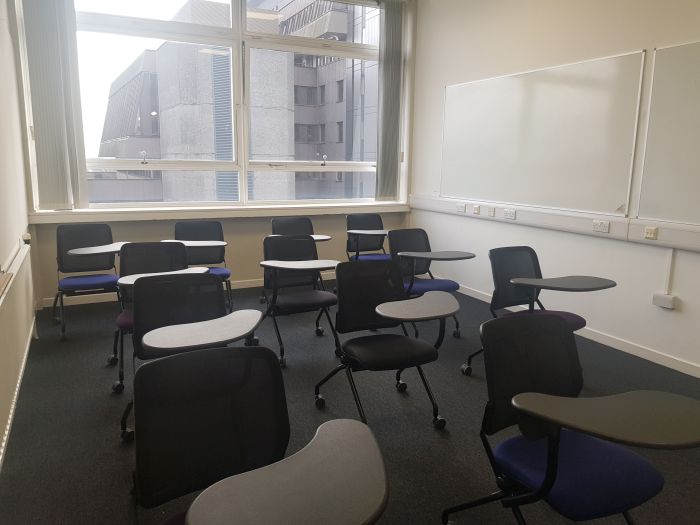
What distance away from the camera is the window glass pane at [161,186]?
5.29 meters

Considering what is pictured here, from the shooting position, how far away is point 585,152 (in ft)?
13.8

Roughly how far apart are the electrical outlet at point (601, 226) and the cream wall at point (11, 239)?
13.2 ft

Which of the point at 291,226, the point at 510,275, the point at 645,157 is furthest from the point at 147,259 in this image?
the point at 645,157

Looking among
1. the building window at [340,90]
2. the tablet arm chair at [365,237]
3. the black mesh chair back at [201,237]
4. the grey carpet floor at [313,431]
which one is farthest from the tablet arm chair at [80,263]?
the building window at [340,90]

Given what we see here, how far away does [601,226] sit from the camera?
408 cm

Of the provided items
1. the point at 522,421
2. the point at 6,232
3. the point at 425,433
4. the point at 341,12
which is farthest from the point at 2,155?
the point at 341,12

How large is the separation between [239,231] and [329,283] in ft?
3.99

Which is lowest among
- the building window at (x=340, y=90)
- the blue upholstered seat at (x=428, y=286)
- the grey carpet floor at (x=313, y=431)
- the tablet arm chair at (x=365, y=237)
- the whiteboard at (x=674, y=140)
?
the grey carpet floor at (x=313, y=431)

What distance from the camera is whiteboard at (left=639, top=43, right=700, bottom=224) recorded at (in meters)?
3.46

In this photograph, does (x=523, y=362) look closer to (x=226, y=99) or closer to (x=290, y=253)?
(x=290, y=253)

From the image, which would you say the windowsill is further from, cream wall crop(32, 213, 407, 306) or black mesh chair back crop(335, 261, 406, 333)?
black mesh chair back crop(335, 261, 406, 333)

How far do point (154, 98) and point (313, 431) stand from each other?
13.6 ft

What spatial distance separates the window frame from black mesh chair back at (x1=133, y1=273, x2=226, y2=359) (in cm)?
306

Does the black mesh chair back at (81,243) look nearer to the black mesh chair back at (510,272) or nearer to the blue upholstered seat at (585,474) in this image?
the black mesh chair back at (510,272)
